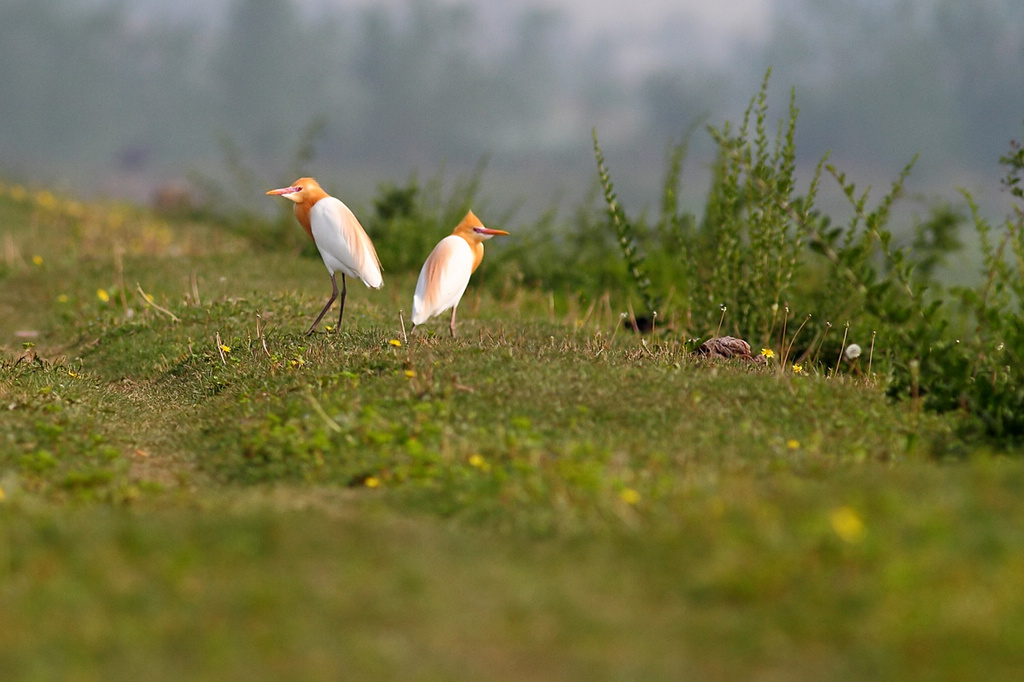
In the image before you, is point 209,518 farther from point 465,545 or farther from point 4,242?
point 4,242

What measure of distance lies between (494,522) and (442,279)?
9.44ft

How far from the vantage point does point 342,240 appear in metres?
7.27

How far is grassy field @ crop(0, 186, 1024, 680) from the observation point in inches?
130

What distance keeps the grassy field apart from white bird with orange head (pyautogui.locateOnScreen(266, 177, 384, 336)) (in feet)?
2.01

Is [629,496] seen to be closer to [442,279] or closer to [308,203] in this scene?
[442,279]

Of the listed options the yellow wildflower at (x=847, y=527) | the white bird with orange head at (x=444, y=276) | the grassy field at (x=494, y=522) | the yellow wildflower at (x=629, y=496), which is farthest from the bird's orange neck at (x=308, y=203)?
the yellow wildflower at (x=847, y=527)

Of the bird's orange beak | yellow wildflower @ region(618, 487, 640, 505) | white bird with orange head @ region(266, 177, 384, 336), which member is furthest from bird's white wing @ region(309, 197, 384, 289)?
yellow wildflower @ region(618, 487, 640, 505)

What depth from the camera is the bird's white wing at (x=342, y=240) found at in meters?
7.27

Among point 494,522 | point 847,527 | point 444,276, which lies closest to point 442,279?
point 444,276

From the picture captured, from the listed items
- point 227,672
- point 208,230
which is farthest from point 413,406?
point 208,230

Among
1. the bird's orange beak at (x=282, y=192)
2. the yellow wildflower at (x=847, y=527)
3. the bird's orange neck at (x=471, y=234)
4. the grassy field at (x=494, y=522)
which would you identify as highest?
the bird's orange beak at (x=282, y=192)

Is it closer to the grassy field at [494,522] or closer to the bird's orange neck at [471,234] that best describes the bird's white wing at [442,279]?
the bird's orange neck at [471,234]

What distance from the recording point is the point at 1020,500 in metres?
4.09

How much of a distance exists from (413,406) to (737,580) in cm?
266
